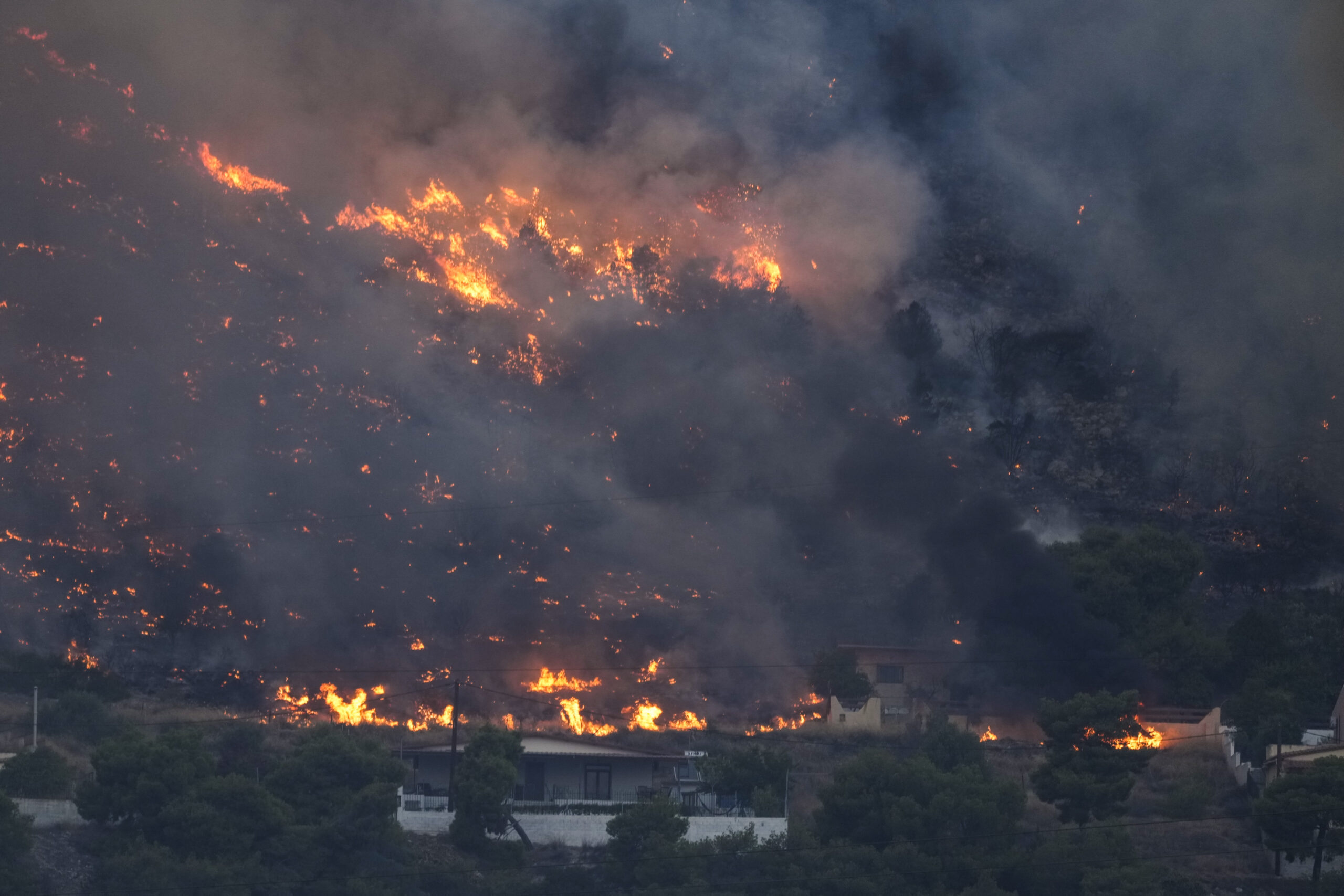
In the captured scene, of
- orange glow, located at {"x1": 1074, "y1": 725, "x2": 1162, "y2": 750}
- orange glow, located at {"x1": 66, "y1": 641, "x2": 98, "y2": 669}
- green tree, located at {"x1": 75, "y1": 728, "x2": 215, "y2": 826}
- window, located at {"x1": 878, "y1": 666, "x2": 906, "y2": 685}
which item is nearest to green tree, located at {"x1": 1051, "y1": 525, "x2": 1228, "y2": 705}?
orange glow, located at {"x1": 1074, "y1": 725, "x2": 1162, "y2": 750}

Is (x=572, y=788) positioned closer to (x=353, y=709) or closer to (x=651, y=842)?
(x=651, y=842)

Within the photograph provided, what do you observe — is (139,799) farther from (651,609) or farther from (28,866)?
(651,609)

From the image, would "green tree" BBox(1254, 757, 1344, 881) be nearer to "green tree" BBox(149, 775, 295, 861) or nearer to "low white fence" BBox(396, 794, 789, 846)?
"low white fence" BBox(396, 794, 789, 846)

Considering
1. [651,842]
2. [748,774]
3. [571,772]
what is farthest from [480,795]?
[748,774]

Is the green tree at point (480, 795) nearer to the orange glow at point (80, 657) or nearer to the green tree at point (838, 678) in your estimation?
the green tree at point (838, 678)

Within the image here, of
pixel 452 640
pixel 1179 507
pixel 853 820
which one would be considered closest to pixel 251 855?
pixel 853 820
